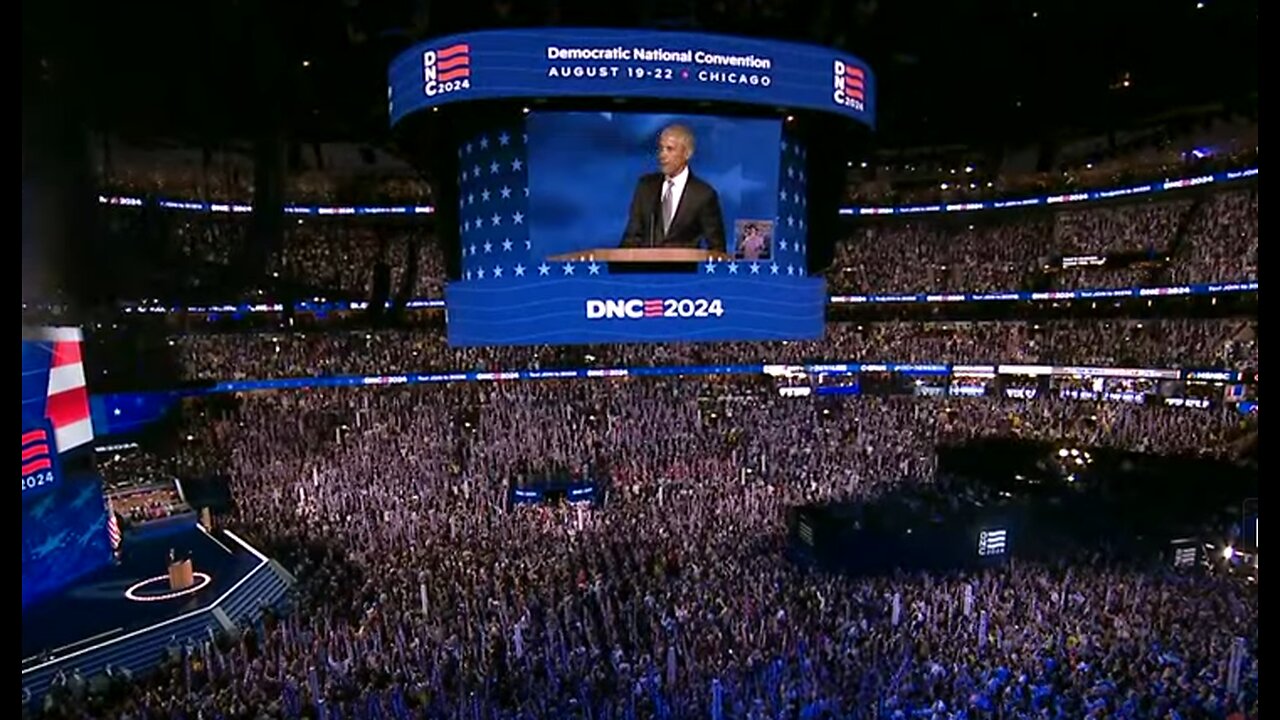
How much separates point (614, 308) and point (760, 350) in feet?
81.1

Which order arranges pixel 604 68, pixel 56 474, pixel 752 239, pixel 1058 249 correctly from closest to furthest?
pixel 56 474 < pixel 604 68 < pixel 752 239 < pixel 1058 249

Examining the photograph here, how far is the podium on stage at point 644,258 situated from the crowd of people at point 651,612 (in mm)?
6126

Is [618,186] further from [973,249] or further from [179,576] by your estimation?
[973,249]

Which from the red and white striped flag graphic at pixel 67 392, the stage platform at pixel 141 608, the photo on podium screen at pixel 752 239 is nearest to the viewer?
the red and white striped flag graphic at pixel 67 392

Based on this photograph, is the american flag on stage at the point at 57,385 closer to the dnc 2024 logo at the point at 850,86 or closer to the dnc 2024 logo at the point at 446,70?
the dnc 2024 logo at the point at 446,70

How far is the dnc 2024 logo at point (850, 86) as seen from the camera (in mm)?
16891

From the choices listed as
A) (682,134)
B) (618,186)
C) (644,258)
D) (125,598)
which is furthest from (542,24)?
(125,598)

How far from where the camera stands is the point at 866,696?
10680mm

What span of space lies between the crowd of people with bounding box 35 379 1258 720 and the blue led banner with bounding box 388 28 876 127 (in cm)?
945

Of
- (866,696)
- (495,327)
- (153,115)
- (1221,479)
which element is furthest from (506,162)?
(1221,479)

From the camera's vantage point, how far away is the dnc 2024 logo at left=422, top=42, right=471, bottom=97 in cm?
1517

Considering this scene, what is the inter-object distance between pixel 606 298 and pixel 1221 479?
693 inches

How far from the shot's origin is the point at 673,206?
55.9 ft

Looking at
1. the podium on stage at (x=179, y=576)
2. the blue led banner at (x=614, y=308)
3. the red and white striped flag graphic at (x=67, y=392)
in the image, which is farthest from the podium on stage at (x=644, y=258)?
the podium on stage at (x=179, y=576)
